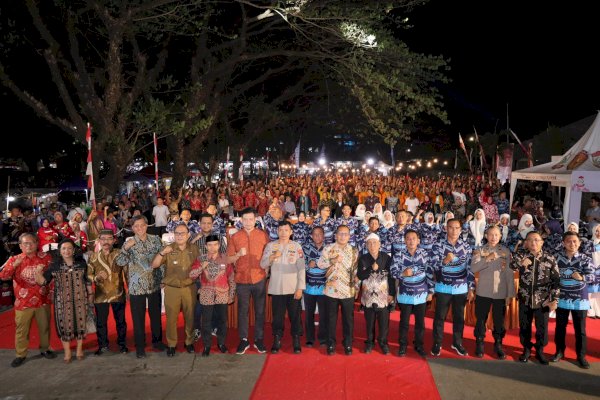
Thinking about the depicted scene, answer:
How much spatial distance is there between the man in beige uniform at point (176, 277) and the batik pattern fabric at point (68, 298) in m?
0.96

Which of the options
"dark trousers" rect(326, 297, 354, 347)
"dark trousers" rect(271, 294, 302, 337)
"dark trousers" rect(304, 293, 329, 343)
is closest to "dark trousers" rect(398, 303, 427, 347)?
"dark trousers" rect(326, 297, 354, 347)

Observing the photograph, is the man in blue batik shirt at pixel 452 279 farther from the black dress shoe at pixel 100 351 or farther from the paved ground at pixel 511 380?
the black dress shoe at pixel 100 351

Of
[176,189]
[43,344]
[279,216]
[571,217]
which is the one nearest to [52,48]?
[176,189]

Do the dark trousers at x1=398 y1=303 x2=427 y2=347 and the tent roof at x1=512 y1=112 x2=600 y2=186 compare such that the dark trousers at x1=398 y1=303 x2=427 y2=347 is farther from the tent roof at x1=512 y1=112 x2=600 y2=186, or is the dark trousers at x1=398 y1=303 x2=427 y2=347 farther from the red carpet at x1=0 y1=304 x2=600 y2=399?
the tent roof at x1=512 y1=112 x2=600 y2=186

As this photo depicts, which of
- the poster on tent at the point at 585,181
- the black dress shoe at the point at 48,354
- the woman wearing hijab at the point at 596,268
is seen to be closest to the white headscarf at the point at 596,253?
the woman wearing hijab at the point at 596,268

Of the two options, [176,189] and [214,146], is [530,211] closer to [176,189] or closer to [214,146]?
[176,189]

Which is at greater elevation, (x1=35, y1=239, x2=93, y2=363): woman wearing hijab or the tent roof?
the tent roof

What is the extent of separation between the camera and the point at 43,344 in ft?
18.8

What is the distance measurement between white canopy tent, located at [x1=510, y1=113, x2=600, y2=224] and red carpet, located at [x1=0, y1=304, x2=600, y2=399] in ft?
11.5

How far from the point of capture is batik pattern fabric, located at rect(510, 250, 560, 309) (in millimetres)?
5371

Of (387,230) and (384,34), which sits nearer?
(387,230)

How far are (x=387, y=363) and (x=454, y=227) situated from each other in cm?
182

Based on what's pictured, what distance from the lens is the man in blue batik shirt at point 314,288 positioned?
5895 millimetres

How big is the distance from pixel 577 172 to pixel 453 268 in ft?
18.6
